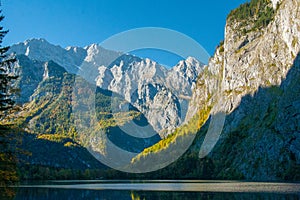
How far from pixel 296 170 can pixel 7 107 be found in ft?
464

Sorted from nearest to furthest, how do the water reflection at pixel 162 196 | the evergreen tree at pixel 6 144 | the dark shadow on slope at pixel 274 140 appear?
the evergreen tree at pixel 6 144 < the water reflection at pixel 162 196 < the dark shadow on slope at pixel 274 140

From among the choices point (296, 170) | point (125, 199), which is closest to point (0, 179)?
point (125, 199)

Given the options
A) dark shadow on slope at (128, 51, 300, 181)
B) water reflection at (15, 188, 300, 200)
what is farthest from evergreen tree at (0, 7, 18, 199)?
dark shadow on slope at (128, 51, 300, 181)

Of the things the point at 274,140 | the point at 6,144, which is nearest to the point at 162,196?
the point at 6,144

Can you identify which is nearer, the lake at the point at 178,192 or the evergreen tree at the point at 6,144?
the evergreen tree at the point at 6,144

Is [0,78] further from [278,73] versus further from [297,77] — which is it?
[278,73]

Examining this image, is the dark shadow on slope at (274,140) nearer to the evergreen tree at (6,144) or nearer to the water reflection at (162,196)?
the water reflection at (162,196)

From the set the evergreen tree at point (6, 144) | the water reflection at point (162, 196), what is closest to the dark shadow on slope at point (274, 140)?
the water reflection at point (162, 196)

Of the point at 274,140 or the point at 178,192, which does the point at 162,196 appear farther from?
the point at 274,140

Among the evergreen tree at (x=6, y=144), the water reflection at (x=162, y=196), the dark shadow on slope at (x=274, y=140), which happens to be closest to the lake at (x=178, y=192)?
the water reflection at (x=162, y=196)

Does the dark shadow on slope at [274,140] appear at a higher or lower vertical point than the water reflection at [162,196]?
higher

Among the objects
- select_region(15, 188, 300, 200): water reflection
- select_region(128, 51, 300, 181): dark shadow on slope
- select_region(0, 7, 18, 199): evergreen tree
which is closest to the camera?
select_region(0, 7, 18, 199): evergreen tree

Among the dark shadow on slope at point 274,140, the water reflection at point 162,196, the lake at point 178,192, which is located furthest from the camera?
the dark shadow on slope at point 274,140

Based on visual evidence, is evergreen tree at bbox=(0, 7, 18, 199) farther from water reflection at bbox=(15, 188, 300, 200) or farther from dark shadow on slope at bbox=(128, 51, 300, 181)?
dark shadow on slope at bbox=(128, 51, 300, 181)
